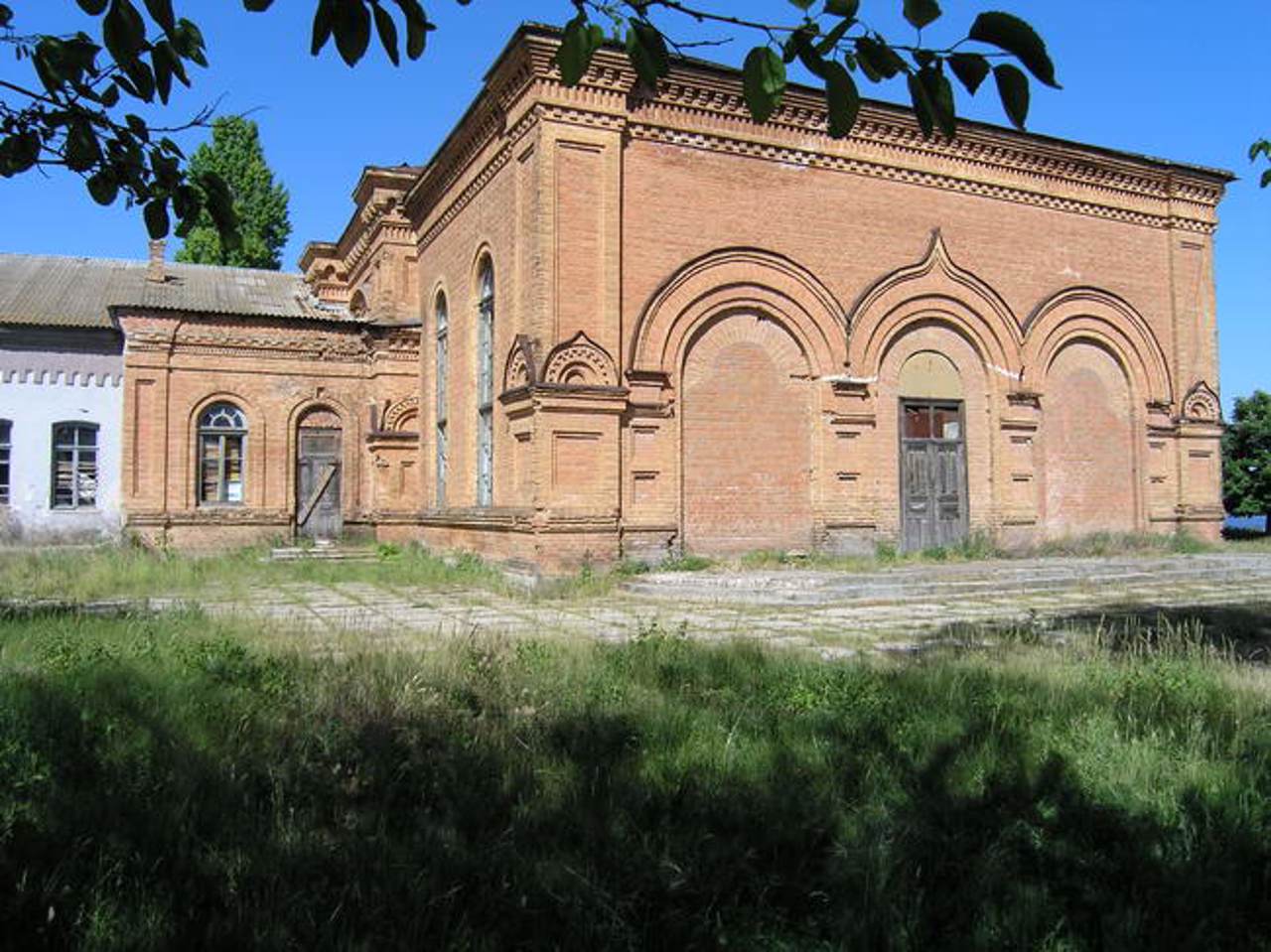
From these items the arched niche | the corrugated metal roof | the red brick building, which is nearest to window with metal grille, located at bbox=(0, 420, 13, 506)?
the corrugated metal roof

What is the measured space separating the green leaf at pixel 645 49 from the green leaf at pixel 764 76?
0.76ft

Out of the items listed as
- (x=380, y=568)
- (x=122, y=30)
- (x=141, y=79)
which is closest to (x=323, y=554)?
(x=380, y=568)

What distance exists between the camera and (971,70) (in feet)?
6.89

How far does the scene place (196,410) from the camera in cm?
2050

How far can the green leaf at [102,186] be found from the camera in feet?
9.88

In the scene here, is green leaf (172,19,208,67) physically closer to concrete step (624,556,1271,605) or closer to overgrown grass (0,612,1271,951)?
overgrown grass (0,612,1271,951)

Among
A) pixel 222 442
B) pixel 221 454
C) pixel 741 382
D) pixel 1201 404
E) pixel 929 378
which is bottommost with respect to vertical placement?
pixel 221 454

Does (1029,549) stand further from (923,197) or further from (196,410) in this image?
(196,410)

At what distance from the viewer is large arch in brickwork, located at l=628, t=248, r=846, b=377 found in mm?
14719

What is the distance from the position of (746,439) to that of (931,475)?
382 cm

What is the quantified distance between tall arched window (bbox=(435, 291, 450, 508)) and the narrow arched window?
4606 mm

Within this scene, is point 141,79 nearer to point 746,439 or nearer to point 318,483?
point 746,439

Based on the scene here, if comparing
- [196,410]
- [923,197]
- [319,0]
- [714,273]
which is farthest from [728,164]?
[319,0]

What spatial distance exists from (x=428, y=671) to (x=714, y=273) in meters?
10.6
